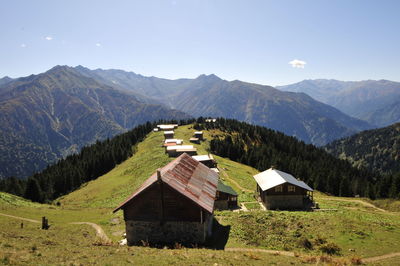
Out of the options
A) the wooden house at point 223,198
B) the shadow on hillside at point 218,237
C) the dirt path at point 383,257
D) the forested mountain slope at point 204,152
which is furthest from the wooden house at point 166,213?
the forested mountain slope at point 204,152

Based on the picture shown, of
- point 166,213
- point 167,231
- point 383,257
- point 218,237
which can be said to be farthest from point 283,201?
point 166,213

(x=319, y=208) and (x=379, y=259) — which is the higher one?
(x=379, y=259)

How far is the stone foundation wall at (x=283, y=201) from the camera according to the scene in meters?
57.3

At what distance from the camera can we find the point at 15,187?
3504 inches

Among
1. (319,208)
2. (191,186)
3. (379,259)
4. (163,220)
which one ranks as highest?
(191,186)

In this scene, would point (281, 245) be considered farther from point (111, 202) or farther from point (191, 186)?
point (111, 202)

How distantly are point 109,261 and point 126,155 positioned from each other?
10851cm

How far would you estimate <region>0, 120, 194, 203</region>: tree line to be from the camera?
80338 mm

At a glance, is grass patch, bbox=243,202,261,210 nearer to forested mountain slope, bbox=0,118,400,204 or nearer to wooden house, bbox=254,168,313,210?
wooden house, bbox=254,168,313,210

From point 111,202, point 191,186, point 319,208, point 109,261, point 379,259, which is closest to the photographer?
point 109,261

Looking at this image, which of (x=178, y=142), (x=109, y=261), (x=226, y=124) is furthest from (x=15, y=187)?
(x=226, y=124)

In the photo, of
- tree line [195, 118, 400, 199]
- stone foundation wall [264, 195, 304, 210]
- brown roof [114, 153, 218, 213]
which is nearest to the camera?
brown roof [114, 153, 218, 213]

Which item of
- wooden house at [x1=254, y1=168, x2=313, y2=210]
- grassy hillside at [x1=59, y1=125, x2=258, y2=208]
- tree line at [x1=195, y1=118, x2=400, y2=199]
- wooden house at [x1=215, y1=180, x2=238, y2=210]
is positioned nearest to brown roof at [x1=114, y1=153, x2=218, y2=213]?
wooden house at [x1=215, y1=180, x2=238, y2=210]

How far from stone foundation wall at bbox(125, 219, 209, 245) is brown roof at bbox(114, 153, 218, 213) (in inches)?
98.5
